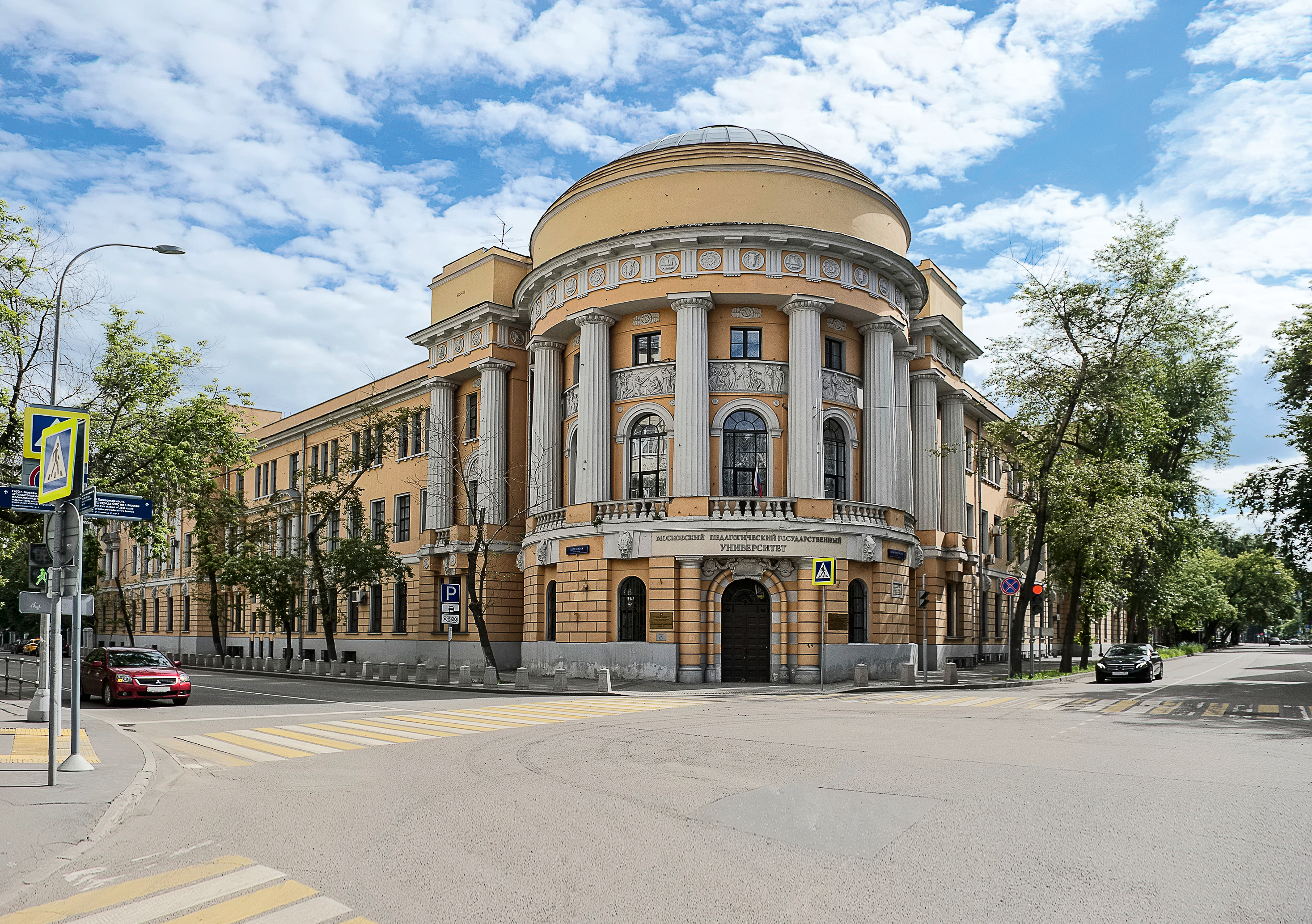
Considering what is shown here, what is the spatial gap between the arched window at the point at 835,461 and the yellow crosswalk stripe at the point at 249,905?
29.1m

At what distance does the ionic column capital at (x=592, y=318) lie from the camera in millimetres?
35031

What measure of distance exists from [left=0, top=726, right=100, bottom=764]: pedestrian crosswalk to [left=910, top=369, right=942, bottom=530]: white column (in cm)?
3169

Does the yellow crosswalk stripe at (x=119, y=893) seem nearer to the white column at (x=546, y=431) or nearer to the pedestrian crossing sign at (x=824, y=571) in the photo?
the pedestrian crossing sign at (x=824, y=571)

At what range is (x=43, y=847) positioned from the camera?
807 cm

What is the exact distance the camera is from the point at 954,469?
46094mm

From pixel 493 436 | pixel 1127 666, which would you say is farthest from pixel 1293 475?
pixel 493 436

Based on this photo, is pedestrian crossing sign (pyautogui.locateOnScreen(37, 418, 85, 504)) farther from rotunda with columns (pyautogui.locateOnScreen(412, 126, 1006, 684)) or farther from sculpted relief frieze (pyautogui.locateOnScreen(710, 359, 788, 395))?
sculpted relief frieze (pyautogui.locateOnScreen(710, 359, 788, 395))

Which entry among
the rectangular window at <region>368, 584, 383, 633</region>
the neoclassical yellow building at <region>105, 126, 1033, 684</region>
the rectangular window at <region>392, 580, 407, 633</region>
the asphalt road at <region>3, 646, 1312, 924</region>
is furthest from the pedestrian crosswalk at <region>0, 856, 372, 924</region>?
the rectangular window at <region>368, 584, 383, 633</region>

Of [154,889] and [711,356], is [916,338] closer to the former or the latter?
[711,356]

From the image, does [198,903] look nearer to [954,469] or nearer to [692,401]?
[692,401]

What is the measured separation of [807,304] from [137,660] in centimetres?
2191

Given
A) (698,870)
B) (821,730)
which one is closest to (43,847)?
(698,870)

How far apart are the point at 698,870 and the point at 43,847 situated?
5.09m

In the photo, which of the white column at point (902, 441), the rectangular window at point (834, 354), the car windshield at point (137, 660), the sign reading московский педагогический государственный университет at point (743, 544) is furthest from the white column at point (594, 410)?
the car windshield at point (137, 660)
